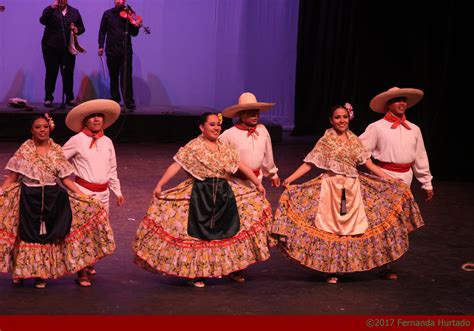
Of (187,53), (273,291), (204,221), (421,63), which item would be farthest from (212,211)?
(187,53)

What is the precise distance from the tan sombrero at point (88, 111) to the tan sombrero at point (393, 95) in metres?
1.98

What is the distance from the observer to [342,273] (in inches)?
262

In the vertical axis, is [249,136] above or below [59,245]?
above

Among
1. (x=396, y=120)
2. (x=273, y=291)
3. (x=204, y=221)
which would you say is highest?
(x=396, y=120)

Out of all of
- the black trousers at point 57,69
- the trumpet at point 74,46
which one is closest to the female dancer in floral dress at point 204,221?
the trumpet at point 74,46

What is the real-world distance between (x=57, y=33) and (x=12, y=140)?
156 centimetres

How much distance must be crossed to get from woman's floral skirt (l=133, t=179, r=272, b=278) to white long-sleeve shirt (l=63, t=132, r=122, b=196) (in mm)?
445

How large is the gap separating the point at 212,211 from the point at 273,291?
68cm

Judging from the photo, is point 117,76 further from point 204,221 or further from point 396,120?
point 204,221

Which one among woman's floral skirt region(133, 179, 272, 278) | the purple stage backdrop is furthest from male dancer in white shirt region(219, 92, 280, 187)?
the purple stage backdrop

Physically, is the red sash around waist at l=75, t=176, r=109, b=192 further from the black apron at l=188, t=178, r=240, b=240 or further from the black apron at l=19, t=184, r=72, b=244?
the black apron at l=188, t=178, r=240, b=240

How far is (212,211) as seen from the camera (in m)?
6.32

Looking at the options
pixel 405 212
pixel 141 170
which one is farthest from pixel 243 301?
pixel 141 170

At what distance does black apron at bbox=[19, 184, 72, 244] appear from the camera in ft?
19.9
